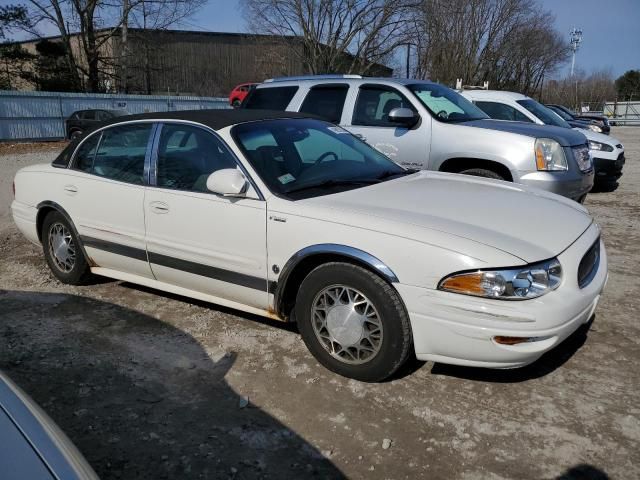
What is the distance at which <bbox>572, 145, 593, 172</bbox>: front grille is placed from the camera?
21.2 feet

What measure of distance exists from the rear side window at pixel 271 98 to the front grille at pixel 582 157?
3.59m

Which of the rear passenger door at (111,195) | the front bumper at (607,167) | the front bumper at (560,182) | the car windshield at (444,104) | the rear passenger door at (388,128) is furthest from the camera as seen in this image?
the front bumper at (607,167)

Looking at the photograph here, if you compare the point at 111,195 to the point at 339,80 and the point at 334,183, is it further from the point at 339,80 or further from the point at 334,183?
the point at 339,80

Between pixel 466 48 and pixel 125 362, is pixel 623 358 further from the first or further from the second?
pixel 466 48

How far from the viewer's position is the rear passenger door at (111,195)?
417 cm

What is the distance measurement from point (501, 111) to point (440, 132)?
4.25m

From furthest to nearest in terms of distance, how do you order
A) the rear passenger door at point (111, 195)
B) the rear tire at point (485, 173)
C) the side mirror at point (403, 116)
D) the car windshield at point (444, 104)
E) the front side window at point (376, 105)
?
1. the front side window at point (376, 105)
2. the car windshield at point (444, 104)
3. the side mirror at point (403, 116)
4. the rear tire at point (485, 173)
5. the rear passenger door at point (111, 195)

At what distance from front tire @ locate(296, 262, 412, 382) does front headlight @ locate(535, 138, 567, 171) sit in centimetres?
366

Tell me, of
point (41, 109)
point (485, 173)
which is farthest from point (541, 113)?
point (41, 109)

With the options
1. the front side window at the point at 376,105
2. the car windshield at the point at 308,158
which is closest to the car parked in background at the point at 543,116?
the front side window at the point at 376,105

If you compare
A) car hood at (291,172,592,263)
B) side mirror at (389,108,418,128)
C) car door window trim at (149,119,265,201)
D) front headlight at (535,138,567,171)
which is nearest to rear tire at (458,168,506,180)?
front headlight at (535,138,567,171)

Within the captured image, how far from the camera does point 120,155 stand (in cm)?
442

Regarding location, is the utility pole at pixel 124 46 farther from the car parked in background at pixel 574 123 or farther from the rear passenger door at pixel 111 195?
the rear passenger door at pixel 111 195

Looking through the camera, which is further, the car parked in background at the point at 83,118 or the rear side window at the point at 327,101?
the car parked in background at the point at 83,118
